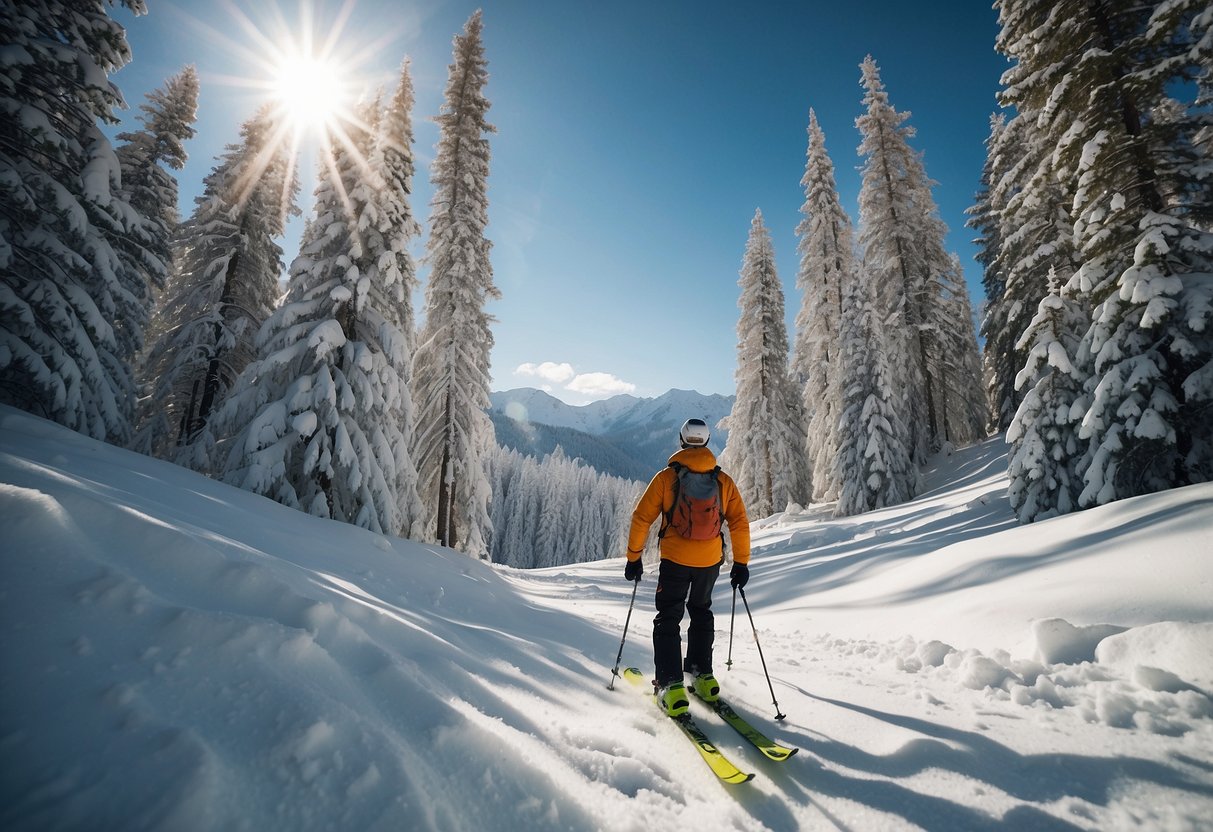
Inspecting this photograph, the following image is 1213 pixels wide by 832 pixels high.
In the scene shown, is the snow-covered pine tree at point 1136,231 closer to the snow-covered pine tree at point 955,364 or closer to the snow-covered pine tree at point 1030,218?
the snow-covered pine tree at point 1030,218

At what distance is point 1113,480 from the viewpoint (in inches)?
286

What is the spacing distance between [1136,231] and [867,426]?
13079 mm

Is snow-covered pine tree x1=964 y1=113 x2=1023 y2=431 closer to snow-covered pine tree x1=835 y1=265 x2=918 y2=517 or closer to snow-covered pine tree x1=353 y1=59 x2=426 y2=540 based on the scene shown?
snow-covered pine tree x1=835 y1=265 x2=918 y2=517

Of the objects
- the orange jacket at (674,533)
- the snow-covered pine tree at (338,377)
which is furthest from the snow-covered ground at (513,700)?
the snow-covered pine tree at (338,377)

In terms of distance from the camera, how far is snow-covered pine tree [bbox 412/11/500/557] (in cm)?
1620

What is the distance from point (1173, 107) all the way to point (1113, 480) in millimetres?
22831

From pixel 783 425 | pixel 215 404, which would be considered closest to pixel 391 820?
pixel 215 404

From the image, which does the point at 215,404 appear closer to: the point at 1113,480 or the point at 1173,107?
the point at 1113,480

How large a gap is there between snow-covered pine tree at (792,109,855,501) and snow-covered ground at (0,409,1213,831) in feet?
64.2

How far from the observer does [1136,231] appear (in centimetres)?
743

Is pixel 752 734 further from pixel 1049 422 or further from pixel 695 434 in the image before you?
pixel 1049 422

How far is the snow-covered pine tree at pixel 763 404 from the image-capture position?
2481 centimetres

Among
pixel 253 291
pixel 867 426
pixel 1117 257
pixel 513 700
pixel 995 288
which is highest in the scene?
pixel 995 288

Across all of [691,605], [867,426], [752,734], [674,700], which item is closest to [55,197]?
[691,605]
